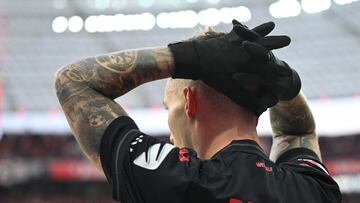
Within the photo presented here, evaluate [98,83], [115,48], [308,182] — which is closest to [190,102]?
[98,83]

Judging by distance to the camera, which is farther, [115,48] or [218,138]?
[115,48]

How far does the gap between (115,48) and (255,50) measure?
62.8ft

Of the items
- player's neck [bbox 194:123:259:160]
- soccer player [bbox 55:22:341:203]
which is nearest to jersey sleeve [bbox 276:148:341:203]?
soccer player [bbox 55:22:341:203]

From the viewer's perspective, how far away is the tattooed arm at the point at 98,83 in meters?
1.58

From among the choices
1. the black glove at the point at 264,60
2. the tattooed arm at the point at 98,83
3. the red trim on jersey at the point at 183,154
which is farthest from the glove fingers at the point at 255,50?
the red trim on jersey at the point at 183,154

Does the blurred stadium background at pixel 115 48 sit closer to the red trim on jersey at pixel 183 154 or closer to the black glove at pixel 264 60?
the black glove at pixel 264 60

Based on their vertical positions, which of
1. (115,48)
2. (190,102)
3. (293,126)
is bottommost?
(115,48)

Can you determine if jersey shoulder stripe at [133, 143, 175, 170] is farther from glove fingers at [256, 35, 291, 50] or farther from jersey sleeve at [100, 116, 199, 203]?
glove fingers at [256, 35, 291, 50]

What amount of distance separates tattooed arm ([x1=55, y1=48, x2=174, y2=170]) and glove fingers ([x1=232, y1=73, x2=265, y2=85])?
0.18 meters

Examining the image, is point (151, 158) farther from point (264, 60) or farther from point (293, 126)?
point (293, 126)

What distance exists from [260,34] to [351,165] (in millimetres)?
15130

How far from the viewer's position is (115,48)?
67.2 feet

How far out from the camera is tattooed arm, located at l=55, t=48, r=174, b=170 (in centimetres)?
158

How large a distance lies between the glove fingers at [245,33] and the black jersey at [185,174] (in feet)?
0.95
